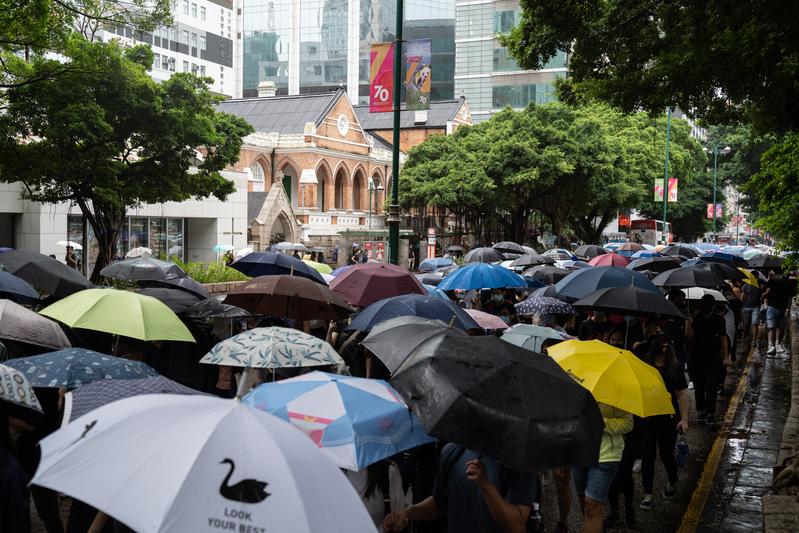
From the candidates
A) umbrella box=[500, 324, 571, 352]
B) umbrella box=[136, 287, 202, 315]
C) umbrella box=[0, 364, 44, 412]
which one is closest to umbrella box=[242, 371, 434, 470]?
umbrella box=[0, 364, 44, 412]

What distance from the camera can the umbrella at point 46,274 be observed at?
10367 millimetres

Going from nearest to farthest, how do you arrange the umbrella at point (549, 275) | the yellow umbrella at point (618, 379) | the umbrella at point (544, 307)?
the yellow umbrella at point (618, 379) < the umbrella at point (544, 307) < the umbrella at point (549, 275)

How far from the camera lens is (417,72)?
14305 mm

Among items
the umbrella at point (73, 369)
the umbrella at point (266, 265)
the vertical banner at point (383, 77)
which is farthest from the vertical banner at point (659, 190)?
the umbrella at point (73, 369)

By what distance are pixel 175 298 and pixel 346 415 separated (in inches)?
224

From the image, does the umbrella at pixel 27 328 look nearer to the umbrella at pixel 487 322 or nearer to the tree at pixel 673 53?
the umbrella at pixel 487 322

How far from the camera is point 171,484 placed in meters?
3.07

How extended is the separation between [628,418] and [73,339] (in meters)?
5.25

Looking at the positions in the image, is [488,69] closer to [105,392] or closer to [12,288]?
[12,288]

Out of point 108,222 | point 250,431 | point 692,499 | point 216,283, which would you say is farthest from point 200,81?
point 250,431

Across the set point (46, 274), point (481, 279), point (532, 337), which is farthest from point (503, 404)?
point (481, 279)

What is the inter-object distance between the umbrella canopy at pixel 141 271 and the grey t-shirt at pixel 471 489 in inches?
323

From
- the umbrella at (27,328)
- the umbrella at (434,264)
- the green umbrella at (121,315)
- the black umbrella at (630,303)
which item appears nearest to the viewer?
the umbrella at (27,328)

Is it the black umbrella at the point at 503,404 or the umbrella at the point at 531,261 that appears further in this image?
the umbrella at the point at 531,261
